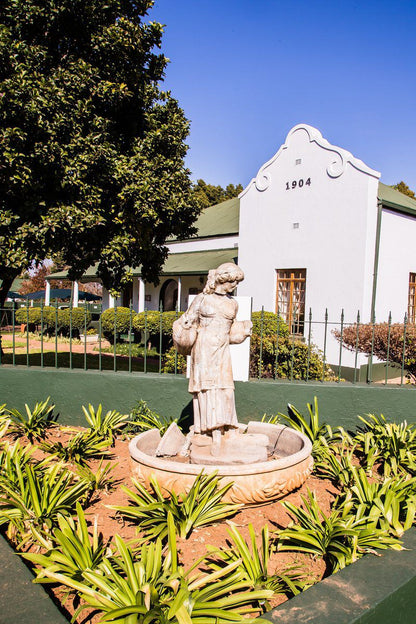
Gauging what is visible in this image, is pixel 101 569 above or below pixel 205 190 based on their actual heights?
below

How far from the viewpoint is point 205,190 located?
31.7 m

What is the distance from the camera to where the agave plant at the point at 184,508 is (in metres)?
3.19

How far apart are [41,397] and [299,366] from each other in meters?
4.37

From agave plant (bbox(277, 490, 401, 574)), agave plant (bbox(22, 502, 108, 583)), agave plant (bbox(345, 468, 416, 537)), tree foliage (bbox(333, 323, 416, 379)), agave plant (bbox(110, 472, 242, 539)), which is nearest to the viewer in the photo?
agave plant (bbox(22, 502, 108, 583))

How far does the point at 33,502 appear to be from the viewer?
3.18 metres

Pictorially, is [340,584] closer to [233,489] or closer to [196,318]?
[233,489]

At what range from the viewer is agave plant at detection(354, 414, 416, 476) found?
4.34 metres

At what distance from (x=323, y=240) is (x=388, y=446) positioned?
755cm

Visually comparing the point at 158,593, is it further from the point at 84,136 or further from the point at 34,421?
the point at 84,136

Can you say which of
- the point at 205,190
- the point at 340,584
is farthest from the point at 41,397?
the point at 205,190

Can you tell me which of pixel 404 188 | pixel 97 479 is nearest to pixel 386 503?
pixel 97 479

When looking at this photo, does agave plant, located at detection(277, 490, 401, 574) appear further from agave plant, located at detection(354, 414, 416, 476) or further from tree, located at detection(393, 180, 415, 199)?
tree, located at detection(393, 180, 415, 199)

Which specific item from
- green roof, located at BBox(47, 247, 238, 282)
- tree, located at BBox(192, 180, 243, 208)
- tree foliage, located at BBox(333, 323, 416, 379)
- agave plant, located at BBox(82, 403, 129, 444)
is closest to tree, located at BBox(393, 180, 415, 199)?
tree, located at BBox(192, 180, 243, 208)

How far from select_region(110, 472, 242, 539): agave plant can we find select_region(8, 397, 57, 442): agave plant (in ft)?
7.36
